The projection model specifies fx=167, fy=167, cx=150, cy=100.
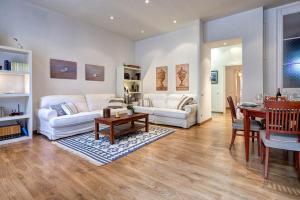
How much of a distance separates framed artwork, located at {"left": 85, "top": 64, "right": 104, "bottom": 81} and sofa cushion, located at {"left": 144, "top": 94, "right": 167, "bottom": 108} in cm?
180

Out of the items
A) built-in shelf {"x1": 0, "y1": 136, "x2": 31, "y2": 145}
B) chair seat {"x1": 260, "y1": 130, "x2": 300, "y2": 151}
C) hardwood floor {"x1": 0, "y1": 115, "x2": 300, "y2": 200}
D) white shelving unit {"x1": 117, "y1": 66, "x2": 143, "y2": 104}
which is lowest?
hardwood floor {"x1": 0, "y1": 115, "x2": 300, "y2": 200}

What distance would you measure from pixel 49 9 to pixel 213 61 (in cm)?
675

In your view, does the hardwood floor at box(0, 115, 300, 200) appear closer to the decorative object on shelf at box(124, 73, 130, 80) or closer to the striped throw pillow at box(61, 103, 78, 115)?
the striped throw pillow at box(61, 103, 78, 115)

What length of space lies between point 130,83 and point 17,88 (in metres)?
3.48

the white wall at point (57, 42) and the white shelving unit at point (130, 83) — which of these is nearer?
the white wall at point (57, 42)

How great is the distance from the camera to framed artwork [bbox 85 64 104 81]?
5040 mm

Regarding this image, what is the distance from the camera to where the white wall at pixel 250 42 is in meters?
4.13

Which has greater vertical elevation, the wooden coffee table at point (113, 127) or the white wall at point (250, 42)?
the white wall at point (250, 42)

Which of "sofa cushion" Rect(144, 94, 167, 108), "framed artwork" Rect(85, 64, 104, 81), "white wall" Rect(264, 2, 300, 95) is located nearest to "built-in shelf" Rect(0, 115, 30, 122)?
"framed artwork" Rect(85, 64, 104, 81)

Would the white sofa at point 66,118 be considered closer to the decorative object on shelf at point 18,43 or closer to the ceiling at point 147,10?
the decorative object on shelf at point 18,43

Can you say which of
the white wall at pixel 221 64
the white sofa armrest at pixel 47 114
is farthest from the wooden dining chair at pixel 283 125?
the white wall at pixel 221 64

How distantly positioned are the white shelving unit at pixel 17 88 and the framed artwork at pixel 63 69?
24.2 inches

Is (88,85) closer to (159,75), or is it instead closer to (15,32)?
(15,32)

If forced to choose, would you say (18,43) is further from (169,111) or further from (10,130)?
(169,111)
